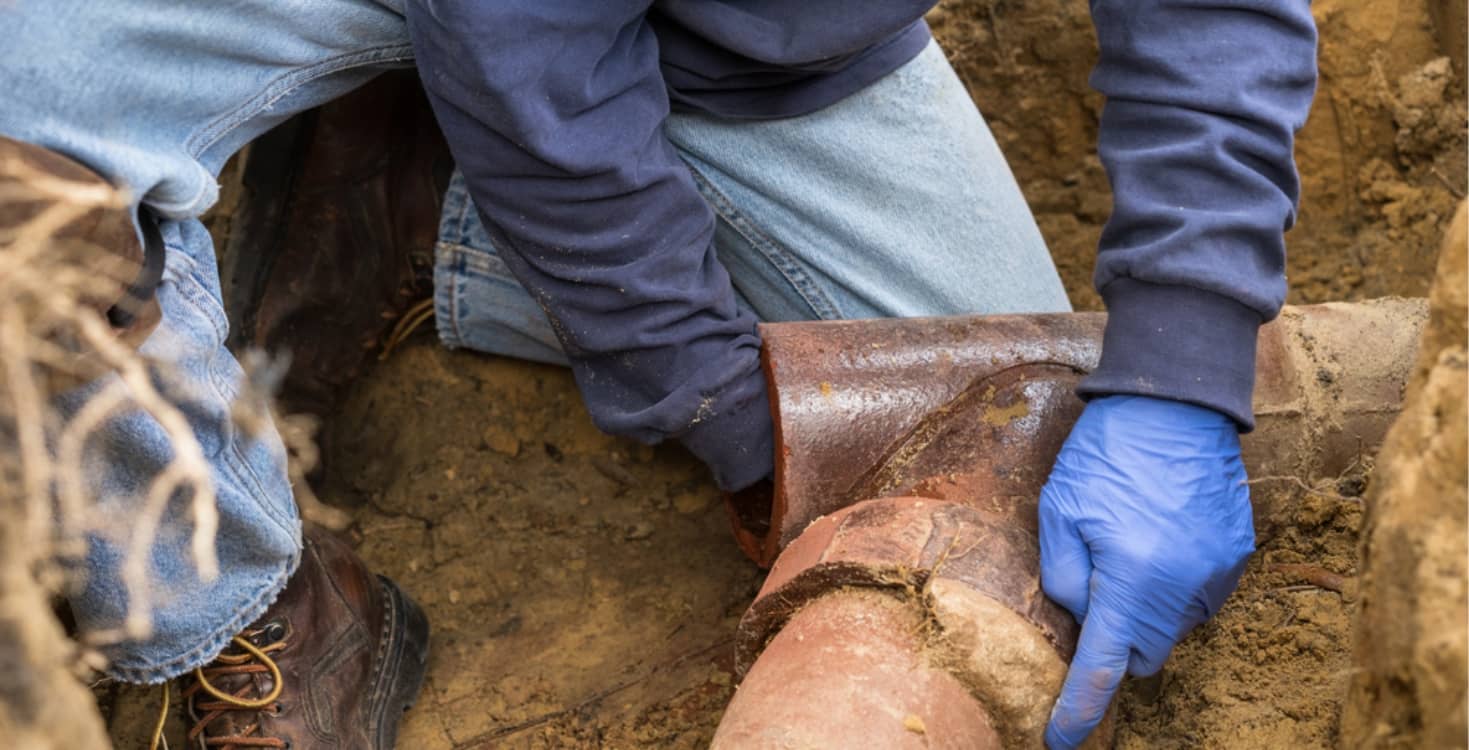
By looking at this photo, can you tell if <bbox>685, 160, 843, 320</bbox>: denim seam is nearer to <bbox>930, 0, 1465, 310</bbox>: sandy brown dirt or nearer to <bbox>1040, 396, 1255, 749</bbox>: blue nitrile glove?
Answer: <bbox>1040, 396, 1255, 749</bbox>: blue nitrile glove

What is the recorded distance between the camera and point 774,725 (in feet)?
3.96

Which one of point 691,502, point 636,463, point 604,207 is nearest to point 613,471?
point 636,463

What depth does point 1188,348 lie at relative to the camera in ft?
4.51

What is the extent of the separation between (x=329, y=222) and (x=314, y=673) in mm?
835

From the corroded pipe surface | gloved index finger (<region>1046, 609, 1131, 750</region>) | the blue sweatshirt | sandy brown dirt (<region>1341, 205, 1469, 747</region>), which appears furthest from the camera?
the blue sweatshirt

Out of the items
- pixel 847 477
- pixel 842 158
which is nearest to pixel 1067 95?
pixel 842 158

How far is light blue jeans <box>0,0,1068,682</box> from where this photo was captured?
1.39 meters

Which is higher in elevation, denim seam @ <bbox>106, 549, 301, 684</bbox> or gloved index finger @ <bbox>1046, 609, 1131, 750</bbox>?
gloved index finger @ <bbox>1046, 609, 1131, 750</bbox>

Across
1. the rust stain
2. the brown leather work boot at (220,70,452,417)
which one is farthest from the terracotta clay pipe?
the brown leather work boot at (220,70,452,417)

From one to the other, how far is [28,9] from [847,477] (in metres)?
1.08

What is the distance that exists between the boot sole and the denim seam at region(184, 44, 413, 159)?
0.75 meters

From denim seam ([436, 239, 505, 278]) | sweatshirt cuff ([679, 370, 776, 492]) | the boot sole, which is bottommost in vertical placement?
the boot sole

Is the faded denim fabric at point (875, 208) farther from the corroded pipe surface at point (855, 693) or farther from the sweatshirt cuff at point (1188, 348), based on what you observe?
the corroded pipe surface at point (855, 693)

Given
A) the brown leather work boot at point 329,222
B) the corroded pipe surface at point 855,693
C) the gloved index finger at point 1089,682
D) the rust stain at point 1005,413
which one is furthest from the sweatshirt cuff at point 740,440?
the brown leather work boot at point 329,222
